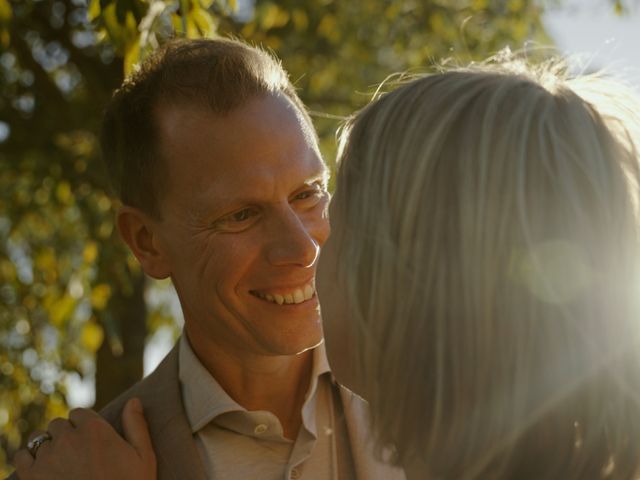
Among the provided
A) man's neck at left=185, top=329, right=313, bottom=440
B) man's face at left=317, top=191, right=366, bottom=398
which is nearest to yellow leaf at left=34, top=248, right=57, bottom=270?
man's neck at left=185, top=329, right=313, bottom=440

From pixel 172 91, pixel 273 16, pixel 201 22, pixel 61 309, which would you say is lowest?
pixel 61 309

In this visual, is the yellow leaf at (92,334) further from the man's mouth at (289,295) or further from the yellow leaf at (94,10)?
the man's mouth at (289,295)

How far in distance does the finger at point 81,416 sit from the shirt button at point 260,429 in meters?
0.42

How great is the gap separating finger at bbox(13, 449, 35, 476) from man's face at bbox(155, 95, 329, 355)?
0.58 m

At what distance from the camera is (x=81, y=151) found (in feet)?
23.5

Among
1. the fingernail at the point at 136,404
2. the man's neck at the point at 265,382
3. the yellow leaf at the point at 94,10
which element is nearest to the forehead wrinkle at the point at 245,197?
the man's neck at the point at 265,382

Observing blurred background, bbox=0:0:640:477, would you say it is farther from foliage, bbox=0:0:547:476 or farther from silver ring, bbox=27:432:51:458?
silver ring, bbox=27:432:51:458

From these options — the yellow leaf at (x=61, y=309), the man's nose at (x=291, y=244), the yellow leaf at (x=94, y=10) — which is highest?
the yellow leaf at (x=94, y=10)

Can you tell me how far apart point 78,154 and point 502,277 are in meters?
5.35

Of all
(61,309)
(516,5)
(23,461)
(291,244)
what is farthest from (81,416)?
(516,5)

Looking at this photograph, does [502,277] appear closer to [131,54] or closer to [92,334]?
[131,54]

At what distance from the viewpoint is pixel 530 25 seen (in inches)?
306

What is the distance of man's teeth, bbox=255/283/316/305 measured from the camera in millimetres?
3137

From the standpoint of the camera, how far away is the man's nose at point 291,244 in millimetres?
3088
